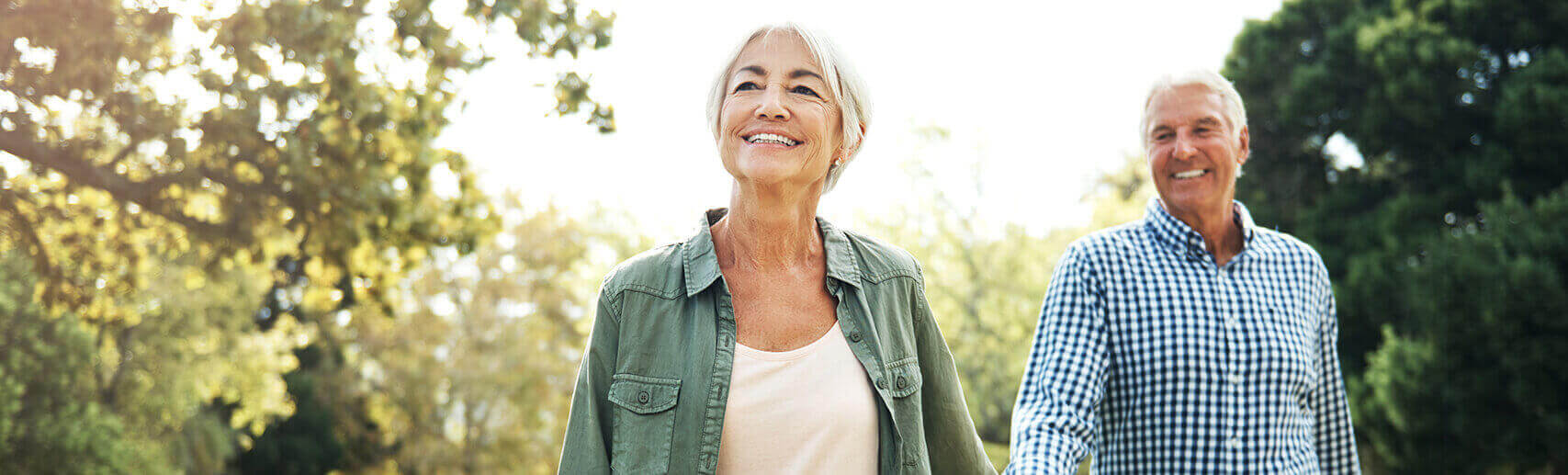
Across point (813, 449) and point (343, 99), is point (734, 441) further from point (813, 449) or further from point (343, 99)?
point (343, 99)

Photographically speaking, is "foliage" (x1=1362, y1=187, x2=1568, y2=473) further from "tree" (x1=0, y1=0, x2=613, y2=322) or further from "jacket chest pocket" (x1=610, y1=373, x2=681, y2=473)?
"jacket chest pocket" (x1=610, y1=373, x2=681, y2=473)

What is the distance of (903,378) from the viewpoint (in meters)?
2.55

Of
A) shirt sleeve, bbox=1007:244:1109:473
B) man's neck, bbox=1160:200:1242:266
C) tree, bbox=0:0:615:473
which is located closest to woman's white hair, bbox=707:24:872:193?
shirt sleeve, bbox=1007:244:1109:473

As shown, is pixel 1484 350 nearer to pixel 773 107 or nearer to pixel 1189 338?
pixel 1189 338

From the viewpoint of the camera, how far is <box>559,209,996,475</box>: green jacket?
232 cm

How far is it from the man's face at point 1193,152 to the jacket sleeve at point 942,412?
964mm

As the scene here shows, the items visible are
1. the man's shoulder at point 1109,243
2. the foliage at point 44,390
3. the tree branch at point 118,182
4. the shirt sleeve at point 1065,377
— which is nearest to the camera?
the shirt sleeve at point 1065,377

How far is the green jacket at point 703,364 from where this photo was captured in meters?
2.32

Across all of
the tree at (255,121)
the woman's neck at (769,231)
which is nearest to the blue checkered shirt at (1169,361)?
the woman's neck at (769,231)

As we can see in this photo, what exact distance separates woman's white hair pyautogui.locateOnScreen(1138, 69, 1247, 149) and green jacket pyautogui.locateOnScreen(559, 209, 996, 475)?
1.06 m

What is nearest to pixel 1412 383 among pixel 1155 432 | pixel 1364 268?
pixel 1364 268

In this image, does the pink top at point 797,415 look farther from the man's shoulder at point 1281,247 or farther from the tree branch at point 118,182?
the tree branch at point 118,182

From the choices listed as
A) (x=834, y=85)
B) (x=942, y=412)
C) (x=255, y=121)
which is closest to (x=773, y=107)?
(x=834, y=85)

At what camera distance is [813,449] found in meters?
2.38
